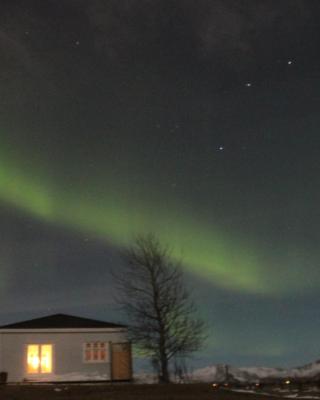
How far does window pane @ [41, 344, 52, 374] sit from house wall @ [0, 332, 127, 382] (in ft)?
0.72

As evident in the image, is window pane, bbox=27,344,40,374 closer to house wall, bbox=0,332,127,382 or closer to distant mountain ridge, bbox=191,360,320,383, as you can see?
house wall, bbox=0,332,127,382

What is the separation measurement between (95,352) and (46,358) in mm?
2616

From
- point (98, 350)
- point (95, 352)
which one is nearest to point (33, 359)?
point (95, 352)

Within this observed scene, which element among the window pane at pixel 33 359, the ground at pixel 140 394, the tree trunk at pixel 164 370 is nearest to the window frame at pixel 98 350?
the window pane at pixel 33 359

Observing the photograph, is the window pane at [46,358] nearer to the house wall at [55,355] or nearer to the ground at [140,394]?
the house wall at [55,355]

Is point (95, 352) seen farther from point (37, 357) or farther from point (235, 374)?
point (235, 374)

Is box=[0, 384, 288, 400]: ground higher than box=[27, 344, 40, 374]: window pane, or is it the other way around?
box=[27, 344, 40, 374]: window pane

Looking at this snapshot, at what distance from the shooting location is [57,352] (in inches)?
1513

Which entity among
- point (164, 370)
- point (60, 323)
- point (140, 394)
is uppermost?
point (60, 323)

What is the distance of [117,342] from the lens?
129 feet

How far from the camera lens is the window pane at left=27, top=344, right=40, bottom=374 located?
3841 centimetres

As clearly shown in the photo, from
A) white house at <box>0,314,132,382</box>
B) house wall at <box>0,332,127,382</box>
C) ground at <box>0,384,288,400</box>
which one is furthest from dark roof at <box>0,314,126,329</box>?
ground at <box>0,384,288,400</box>

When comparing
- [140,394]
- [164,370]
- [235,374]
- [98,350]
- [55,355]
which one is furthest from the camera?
[235,374]

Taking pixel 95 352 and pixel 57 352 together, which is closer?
pixel 57 352
